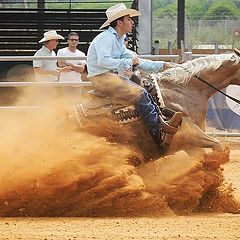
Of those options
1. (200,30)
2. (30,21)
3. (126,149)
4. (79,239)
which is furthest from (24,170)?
(200,30)

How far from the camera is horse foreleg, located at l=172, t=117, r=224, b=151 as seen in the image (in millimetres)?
6859

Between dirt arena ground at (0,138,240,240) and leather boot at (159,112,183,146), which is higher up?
leather boot at (159,112,183,146)

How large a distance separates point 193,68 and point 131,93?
0.77 meters

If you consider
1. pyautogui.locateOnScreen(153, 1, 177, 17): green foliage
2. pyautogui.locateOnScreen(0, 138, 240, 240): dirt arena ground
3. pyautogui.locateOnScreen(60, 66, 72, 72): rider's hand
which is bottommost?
pyautogui.locateOnScreen(153, 1, 177, 17): green foliage

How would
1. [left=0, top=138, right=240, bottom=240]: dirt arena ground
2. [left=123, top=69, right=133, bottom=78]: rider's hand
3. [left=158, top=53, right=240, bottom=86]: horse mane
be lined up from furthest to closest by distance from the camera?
1. [left=158, top=53, right=240, bottom=86]: horse mane
2. [left=123, top=69, right=133, bottom=78]: rider's hand
3. [left=0, top=138, right=240, bottom=240]: dirt arena ground

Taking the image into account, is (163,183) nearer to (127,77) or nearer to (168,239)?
(127,77)

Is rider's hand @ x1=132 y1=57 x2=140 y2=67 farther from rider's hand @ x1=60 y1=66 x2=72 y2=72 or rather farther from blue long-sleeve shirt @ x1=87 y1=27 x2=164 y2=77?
rider's hand @ x1=60 y1=66 x2=72 y2=72

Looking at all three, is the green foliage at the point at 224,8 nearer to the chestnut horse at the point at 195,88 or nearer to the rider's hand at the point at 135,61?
the chestnut horse at the point at 195,88

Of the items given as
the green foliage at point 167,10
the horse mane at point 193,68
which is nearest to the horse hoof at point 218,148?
the horse mane at point 193,68

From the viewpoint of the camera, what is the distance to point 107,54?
6738 mm

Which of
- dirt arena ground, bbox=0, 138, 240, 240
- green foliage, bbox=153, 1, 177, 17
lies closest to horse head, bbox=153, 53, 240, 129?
dirt arena ground, bbox=0, 138, 240, 240

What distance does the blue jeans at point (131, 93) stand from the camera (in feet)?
22.2

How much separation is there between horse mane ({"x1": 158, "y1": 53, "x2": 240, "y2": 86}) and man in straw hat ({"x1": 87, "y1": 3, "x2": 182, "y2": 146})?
0.37 m

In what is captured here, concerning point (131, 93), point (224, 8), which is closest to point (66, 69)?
point (131, 93)
